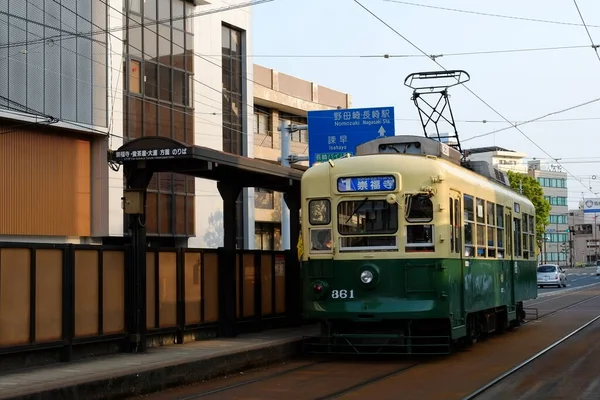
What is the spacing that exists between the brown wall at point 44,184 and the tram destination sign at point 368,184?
15769 millimetres

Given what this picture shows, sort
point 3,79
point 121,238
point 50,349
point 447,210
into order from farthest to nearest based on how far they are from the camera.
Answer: point 121,238, point 3,79, point 447,210, point 50,349

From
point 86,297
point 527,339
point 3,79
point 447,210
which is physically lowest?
point 527,339

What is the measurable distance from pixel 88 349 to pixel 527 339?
1004 centimetres

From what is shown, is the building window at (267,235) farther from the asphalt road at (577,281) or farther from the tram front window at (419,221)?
the tram front window at (419,221)

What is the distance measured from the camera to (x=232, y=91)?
1591 inches

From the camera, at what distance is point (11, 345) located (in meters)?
11.8

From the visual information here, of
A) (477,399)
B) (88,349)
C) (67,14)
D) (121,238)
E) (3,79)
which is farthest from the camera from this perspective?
(121,238)

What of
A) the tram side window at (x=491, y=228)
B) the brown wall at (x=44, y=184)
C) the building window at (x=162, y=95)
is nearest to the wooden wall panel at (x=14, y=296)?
the tram side window at (x=491, y=228)

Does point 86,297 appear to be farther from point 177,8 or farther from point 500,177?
point 177,8

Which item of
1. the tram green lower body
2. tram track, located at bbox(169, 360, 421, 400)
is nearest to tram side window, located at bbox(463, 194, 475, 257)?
the tram green lower body

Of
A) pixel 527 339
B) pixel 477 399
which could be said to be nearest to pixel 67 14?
pixel 527 339

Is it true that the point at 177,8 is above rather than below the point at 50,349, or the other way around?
above

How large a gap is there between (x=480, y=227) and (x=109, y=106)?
17724mm

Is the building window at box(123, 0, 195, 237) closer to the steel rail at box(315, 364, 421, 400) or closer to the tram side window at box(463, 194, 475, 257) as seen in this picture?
the tram side window at box(463, 194, 475, 257)
